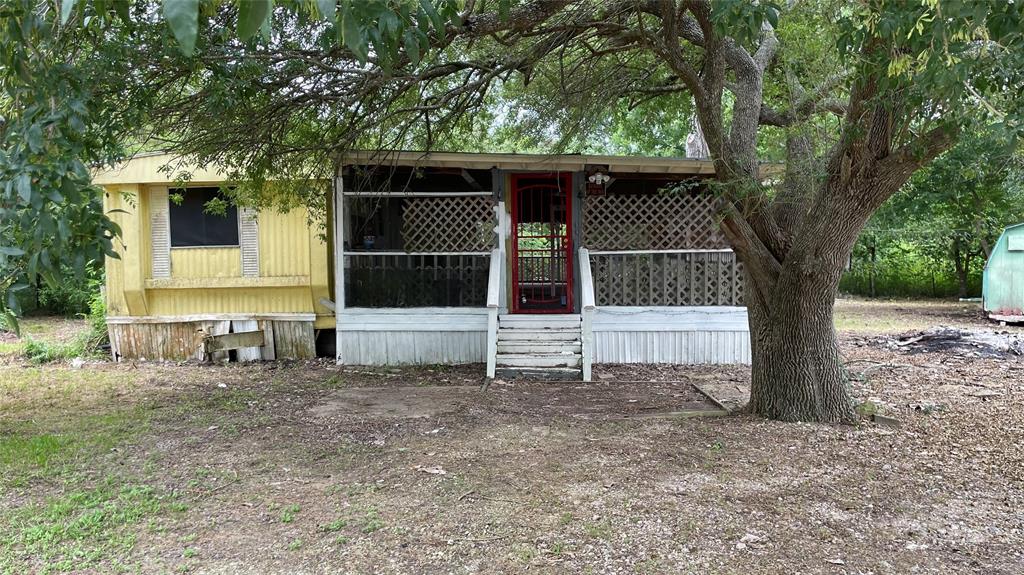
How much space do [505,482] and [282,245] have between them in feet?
24.3

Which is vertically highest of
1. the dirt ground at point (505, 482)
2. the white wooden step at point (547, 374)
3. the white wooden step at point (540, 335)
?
the white wooden step at point (540, 335)

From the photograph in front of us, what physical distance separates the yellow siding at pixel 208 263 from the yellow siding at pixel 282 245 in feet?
1.39

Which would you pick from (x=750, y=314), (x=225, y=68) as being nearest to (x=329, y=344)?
(x=225, y=68)

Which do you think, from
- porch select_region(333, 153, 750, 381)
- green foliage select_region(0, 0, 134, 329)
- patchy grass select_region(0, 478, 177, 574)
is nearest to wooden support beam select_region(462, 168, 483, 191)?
porch select_region(333, 153, 750, 381)

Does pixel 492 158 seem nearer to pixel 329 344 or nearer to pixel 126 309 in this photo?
pixel 329 344

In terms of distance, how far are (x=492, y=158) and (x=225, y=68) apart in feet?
14.0

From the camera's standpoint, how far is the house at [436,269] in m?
9.60

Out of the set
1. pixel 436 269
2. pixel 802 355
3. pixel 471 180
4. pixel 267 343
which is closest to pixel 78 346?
pixel 267 343

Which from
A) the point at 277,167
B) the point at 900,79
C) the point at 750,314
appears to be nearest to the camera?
the point at 900,79

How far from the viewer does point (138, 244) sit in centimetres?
1053

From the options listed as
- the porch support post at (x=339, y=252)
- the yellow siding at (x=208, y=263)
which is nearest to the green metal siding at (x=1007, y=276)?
the porch support post at (x=339, y=252)

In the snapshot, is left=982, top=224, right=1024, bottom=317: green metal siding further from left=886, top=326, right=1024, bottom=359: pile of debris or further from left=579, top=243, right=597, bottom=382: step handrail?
left=579, top=243, right=597, bottom=382: step handrail

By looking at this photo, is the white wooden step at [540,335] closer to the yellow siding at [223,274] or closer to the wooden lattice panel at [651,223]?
the wooden lattice panel at [651,223]

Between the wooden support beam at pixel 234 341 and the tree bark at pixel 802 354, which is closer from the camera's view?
the tree bark at pixel 802 354
